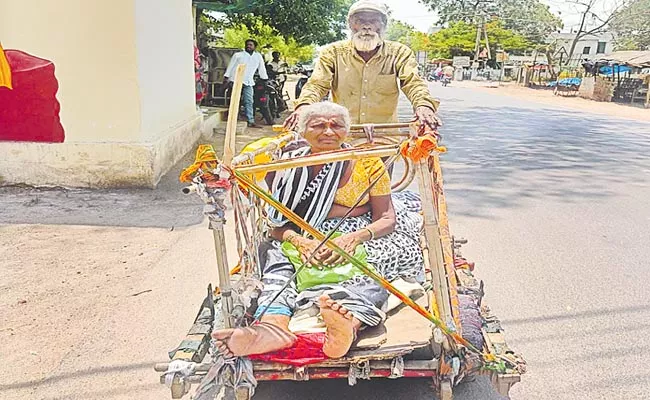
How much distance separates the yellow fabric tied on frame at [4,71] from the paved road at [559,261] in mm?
5088

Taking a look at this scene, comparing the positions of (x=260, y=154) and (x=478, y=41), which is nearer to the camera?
(x=260, y=154)

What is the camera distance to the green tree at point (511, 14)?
170 ft

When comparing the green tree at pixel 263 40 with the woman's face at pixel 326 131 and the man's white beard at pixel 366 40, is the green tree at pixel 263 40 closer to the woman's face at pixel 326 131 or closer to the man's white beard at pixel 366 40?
the man's white beard at pixel 366 40

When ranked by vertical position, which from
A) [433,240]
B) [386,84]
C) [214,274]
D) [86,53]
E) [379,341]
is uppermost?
[86,53]

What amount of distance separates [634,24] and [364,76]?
4403cm

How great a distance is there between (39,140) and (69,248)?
2.36 m

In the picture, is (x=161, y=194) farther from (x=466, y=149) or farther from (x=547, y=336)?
(x=466, y=149)

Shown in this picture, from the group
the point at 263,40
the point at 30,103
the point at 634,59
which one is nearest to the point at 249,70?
the point at 30,103

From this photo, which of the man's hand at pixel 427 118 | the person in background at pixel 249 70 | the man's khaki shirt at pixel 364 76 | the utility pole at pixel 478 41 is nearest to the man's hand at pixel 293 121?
the man's khaki shirt at pixel 364 76

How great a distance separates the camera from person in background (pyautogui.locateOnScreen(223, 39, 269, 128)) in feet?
37.6

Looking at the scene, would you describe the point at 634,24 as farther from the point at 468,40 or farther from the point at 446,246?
the point at 446,246

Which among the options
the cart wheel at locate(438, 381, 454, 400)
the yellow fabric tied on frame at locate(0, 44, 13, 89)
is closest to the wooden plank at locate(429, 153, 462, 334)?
the cart wheel at locate(438, 381, 454, 400)

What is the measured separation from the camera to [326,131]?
314 cm

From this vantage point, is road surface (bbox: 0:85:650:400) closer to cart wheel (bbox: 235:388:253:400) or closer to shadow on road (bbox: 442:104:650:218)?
shadow on road (bbox: 442:104:650:218)
